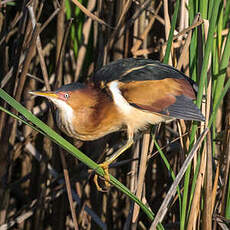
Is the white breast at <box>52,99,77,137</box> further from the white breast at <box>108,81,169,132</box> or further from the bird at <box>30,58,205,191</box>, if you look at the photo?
the white breast at <box>108,81,169,132</box>

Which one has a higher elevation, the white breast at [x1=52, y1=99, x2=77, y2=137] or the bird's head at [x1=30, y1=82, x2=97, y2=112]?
the bird's head at [x1=30, y1=82, x2=97, y2=112]

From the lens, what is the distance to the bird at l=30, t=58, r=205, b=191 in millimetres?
1494

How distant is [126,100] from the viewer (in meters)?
1.54

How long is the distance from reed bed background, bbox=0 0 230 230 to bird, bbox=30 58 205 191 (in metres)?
0.06

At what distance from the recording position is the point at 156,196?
81.4 inches

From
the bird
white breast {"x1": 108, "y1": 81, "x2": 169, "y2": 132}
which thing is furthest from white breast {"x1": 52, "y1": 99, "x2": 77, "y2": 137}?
white breast {"x1": 108, "y1": 81, "x2": 169, "y2": 132}

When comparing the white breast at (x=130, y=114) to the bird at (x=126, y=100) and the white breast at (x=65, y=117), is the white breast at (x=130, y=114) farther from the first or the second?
the white breast at (x=65, y=117)

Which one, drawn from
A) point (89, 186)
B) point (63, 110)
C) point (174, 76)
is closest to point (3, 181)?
point (89, 186)

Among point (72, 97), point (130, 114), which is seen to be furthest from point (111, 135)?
point (72, 97)

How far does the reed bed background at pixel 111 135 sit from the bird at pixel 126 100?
0.06 meters

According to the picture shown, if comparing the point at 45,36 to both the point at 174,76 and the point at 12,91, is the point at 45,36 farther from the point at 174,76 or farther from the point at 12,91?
the point at 174,76

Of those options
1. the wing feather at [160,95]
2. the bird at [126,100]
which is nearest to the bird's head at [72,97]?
the bird at [126,100]

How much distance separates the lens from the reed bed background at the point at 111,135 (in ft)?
4.54

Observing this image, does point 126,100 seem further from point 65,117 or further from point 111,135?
point 111,135
